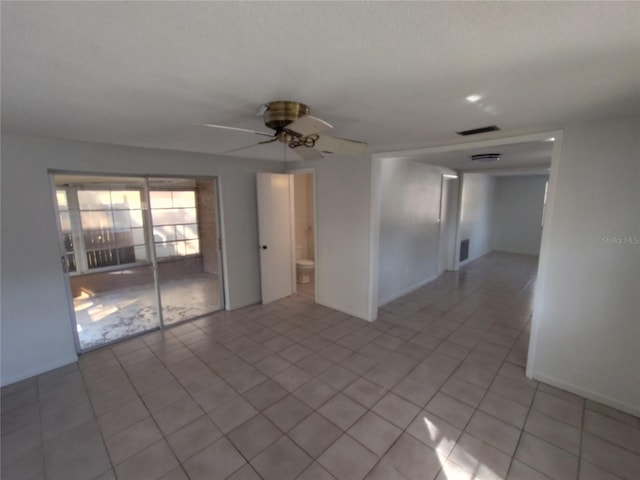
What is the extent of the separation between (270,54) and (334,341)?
297 centimetres

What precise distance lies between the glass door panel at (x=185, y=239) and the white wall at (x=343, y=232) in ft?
6.68

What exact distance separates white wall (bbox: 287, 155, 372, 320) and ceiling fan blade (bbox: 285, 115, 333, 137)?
6.98 feet

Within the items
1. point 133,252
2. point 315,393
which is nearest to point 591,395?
point 315,393

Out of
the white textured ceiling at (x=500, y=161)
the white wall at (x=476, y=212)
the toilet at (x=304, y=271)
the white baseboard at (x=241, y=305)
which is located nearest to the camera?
the white textured ceiling at (x=500, y=161)

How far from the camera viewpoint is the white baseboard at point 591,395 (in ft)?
7.37

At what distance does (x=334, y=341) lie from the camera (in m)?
3.37

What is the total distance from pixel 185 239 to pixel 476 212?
272 inches

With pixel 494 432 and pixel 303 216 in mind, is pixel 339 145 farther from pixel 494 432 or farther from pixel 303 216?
pixel 303 216

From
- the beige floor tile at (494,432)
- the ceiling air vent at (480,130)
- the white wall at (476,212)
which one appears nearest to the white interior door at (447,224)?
the white wall at (476,212)

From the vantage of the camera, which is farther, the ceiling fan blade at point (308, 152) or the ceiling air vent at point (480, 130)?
the ceiling air vent at point (480, 130)

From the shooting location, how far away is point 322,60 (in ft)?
4.02

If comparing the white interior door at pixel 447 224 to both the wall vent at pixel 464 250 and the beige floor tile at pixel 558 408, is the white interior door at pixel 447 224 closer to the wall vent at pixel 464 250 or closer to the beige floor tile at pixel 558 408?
the wall vent at pixel 464 250

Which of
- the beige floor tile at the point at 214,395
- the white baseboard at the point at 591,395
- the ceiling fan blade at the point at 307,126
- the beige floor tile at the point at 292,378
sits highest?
the ceiling fan blade at the point at 307,126

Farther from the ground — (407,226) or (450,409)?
(407,226)
